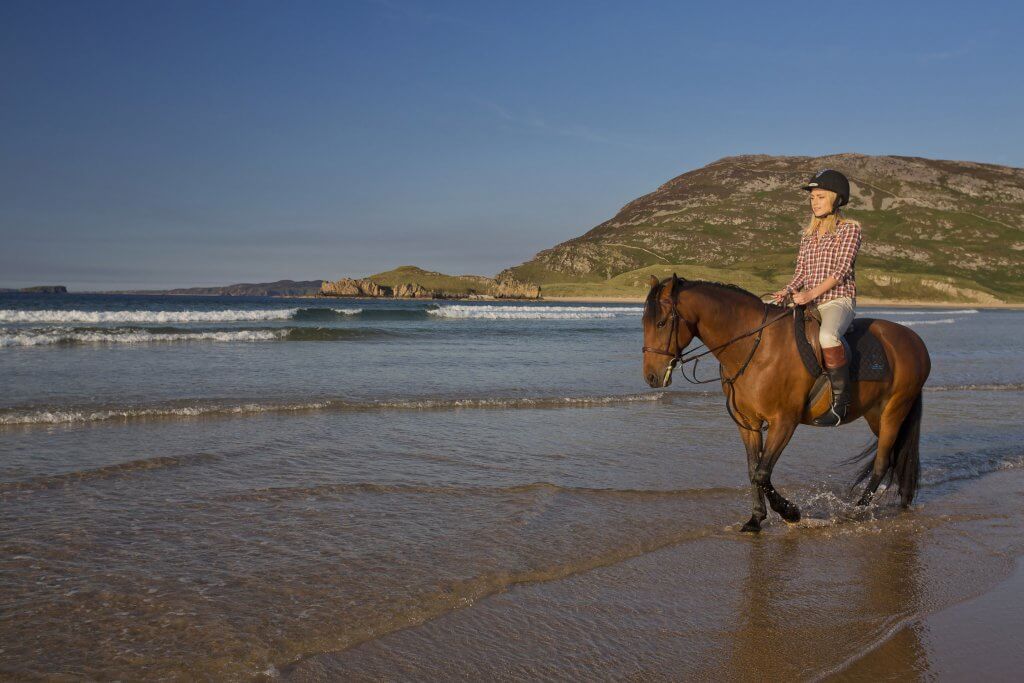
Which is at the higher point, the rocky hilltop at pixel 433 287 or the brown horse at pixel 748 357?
the rocky hilltop at pixel 433 287

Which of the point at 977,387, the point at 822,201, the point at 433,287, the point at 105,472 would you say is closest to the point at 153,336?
the point at 105,472

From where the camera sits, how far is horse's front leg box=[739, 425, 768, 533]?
5797 millimetres

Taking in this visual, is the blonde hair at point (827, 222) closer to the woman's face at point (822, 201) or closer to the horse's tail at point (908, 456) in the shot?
the woman's face at point (822, 201)

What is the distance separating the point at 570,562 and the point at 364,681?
202 cm

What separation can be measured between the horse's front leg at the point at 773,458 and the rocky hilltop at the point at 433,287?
124341mm

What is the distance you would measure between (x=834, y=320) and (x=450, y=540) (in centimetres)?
375

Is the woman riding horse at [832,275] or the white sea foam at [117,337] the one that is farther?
the white sea foam at [117,337]

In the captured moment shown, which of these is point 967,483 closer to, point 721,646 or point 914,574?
point 914,574

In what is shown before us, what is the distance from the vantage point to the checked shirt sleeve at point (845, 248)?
5918 millimetres

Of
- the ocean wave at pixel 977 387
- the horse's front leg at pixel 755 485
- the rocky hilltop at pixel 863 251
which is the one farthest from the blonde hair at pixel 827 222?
the rocky hilltop at pixel 863 251

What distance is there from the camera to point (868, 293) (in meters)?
108

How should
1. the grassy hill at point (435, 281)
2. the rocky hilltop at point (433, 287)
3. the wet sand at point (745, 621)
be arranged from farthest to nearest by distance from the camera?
the grassy hill at point (435, 281), the rocky hilltop at point (433, 287), the wet sand at point (745, 621)

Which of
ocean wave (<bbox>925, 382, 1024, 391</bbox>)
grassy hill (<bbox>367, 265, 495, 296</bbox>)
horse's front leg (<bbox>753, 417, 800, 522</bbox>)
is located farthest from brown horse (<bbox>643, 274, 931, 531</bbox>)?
grassy hill (<bbox>367, 265, 495, 296</bbox>)

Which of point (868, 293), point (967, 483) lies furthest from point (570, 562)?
point (868, 293)
